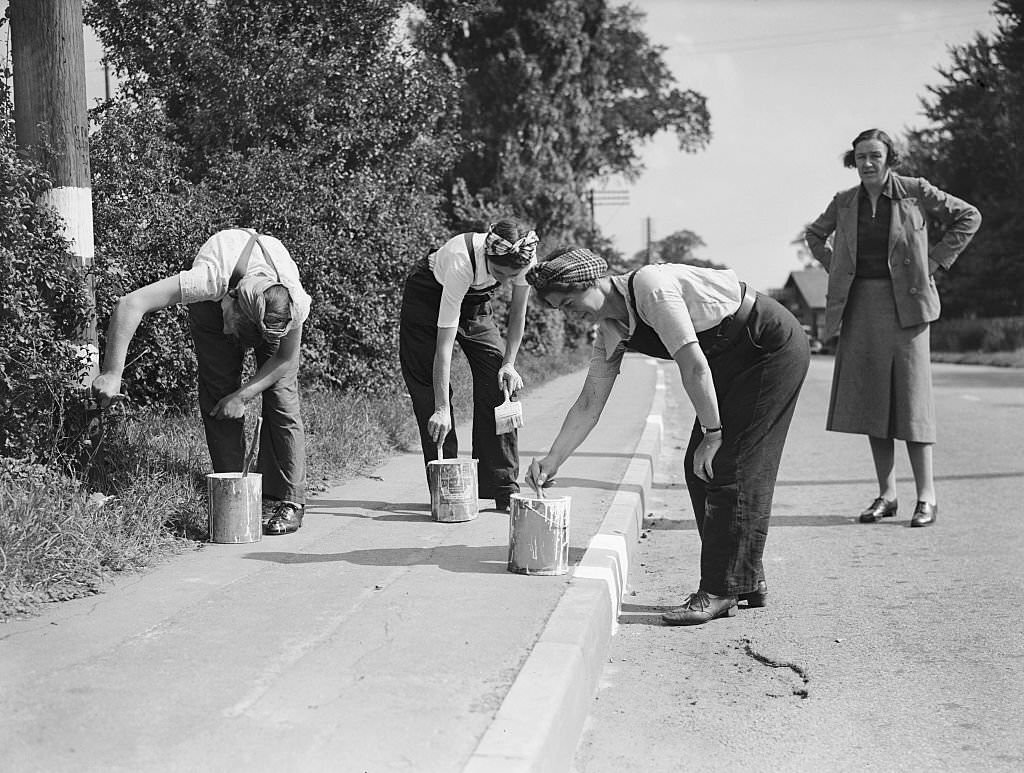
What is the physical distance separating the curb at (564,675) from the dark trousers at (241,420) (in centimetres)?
163

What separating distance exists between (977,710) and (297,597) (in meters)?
2.46

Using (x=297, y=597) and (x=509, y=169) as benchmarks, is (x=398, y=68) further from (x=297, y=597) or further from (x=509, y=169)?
(x=509, y=169)

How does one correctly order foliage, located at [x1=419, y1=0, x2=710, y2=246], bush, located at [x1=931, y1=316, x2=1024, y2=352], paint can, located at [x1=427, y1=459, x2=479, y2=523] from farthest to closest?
1. bush, located at [x1=931, y1=316, x2=1024, y2=352]
2. foliage, located at [x1=419, y1=0, x2=710, y2=246]
3. paint can, located at [x1=427, y1=459, x2=479, y2=523]

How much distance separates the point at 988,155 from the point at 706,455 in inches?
1640

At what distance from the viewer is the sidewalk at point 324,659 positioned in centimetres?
291

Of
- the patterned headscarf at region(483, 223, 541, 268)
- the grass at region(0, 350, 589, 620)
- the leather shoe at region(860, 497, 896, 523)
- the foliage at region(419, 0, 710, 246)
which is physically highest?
the foliage at region(419, 0, 710, 246)

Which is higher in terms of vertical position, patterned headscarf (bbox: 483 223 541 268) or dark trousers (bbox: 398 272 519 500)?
patterned headscarf (bbox: 483 223 541 268)

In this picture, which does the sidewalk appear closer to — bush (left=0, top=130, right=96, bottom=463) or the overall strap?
bush (left=0, top=130, right=96, bottom=463)

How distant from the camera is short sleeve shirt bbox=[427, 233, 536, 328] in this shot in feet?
18.9

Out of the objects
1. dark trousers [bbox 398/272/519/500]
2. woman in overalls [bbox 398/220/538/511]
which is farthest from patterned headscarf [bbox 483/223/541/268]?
dark trousers [bbox 398/272/519/500]

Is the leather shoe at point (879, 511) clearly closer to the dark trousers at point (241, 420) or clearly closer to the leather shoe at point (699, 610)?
the leather shoe at point (699, 610)

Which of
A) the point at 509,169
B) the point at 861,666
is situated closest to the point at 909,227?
the point at 861,666

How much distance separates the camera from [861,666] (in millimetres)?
4086

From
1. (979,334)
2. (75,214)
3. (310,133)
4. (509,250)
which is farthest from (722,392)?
(979,334)
